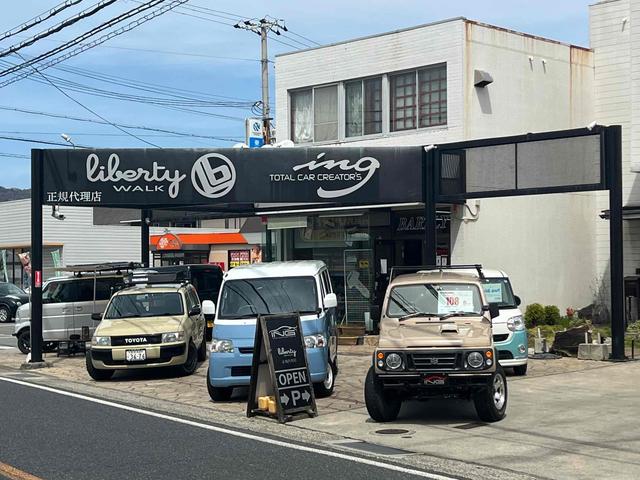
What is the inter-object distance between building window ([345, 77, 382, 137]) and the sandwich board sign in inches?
506

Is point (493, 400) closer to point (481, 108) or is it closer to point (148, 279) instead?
point (148, 279)

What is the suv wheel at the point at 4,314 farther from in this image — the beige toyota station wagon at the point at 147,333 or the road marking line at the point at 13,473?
the road marking line at the point at 13,473

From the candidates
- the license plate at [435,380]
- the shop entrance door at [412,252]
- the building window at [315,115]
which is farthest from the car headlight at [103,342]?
the building window at [315,115]

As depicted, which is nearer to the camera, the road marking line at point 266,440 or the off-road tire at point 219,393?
the road marking line at point 266,440

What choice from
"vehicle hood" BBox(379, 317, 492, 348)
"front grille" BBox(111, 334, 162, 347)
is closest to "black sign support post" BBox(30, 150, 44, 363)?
"front grille" BBox(111, 334, 162, 347)

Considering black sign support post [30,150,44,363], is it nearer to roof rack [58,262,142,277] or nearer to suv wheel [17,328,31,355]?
roof rack [58,262,142,277]

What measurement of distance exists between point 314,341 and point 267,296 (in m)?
1.39

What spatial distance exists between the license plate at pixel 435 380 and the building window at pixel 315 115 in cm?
1512

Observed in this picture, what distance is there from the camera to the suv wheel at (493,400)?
10.6m

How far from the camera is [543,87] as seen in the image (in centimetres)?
2383

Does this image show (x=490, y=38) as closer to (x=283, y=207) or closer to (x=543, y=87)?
(x=543, y=87)

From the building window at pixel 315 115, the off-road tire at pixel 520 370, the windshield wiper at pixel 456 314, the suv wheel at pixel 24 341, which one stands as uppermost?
the building window at pixel 315 115

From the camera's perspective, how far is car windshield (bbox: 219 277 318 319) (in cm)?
1379

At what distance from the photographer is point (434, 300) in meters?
11.6
